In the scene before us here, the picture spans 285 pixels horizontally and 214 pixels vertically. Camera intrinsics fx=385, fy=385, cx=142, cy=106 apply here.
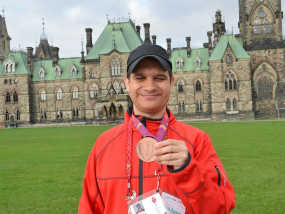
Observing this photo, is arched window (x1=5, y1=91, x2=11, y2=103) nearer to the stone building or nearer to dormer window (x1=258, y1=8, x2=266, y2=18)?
the stone building

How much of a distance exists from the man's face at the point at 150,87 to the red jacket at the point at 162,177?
0.39ft

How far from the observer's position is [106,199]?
9.30ft

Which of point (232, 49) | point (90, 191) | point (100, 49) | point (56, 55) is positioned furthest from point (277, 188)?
point (56, 55)

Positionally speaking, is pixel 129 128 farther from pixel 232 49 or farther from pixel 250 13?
pixel 250 13

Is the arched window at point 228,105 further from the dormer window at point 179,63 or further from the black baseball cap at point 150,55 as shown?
the black baseball cap at point 150,55

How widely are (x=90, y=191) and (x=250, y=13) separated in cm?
5904

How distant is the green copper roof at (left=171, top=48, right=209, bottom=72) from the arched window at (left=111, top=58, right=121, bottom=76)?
322 inches

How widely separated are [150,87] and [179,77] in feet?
183

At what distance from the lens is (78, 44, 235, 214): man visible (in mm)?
2486

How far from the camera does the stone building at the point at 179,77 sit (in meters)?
53.8

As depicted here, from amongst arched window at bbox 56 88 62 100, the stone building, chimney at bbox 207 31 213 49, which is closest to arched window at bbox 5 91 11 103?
the stone building

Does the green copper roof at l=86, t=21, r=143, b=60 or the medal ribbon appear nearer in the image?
the medal ribbon

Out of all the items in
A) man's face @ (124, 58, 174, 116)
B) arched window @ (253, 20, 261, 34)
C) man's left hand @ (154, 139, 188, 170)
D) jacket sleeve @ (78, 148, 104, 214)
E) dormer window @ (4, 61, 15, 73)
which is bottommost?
jacket sleeve @ (78, 148, 104, 214)

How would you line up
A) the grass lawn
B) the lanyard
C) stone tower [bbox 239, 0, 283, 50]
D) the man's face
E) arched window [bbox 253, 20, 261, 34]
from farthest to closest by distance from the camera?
arched window [bbox 253, 20, 261, 34]
stone tower [bbox 239, 0, 283, 50]
the grass lawn
the man's face
the lanyard
